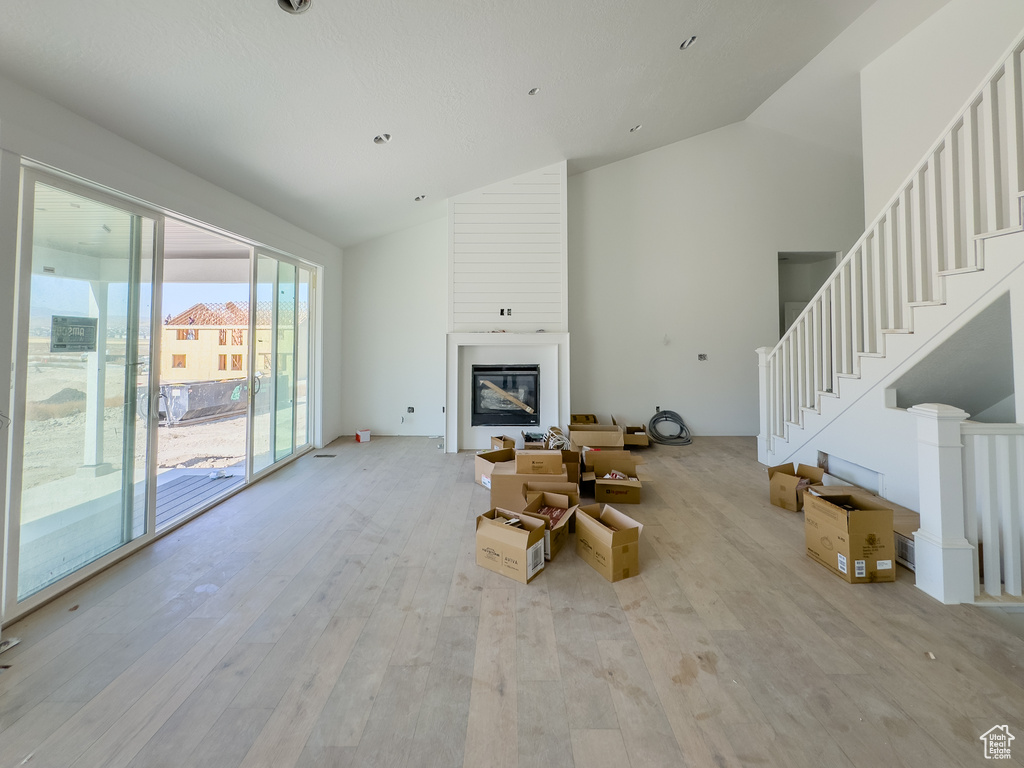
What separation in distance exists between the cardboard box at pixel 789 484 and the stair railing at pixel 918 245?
1.85ft

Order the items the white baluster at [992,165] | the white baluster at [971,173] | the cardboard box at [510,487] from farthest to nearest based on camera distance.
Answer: the cardboard box at [510,487] < the white baluster at [971,173] < the white baluster at [992,165]

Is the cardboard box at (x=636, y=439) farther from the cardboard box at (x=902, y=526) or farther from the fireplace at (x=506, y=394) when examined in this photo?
the cardboard box at (x=902, y=526)

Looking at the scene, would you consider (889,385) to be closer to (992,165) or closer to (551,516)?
(992,165)

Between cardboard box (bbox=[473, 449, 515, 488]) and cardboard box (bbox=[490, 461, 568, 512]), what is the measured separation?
52cm

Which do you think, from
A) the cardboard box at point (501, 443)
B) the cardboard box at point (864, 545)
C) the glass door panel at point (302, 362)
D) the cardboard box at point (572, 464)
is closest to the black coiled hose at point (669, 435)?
the cardboard box at point (501, 443)

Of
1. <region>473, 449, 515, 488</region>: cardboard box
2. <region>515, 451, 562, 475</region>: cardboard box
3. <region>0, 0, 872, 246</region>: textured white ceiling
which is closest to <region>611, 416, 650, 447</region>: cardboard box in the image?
<region>473, 449, 515, 488</region>: cardboard box

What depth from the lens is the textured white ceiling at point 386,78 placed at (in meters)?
1.86

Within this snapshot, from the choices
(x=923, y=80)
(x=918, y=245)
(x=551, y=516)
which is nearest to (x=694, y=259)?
(x=923, y=80)

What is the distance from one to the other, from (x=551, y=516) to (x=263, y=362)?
10.2 feet

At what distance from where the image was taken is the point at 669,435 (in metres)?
5.68

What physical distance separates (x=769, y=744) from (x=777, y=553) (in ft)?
4.87

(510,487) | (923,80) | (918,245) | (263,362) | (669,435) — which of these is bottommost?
(510,487)

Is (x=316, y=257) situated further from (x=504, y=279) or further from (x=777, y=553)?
(x=777, y=553)

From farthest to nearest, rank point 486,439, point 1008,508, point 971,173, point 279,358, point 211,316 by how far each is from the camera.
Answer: point 211,316 < point 486,439 < point 279,358 < point 971,173 < point 1008,508
